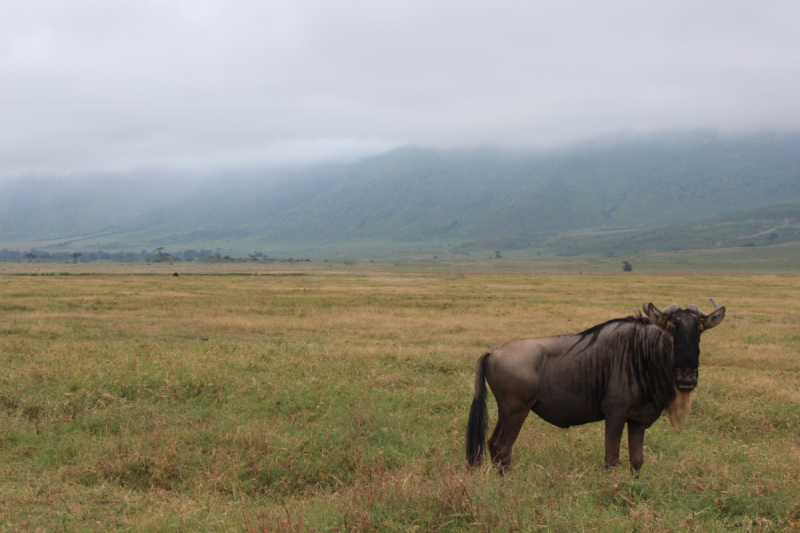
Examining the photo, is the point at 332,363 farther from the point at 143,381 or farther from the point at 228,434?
the point at 228,434

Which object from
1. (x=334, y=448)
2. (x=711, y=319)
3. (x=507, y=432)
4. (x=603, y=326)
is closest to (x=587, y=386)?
(x=603, y=326)

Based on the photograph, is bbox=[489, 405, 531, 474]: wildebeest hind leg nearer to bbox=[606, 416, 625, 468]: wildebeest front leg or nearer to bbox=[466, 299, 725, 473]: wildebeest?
bbox=[466, 299, 725, 473]: wildebeest

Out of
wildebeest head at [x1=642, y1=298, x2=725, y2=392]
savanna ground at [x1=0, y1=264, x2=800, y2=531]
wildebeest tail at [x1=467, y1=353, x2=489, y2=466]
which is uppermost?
wildebeest head at [x1=642, y1=298, x2=725, y2=392]

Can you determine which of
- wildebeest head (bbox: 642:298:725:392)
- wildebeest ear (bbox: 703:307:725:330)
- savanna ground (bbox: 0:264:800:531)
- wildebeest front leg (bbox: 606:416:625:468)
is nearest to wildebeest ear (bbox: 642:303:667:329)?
wildebeest head (bbox: 642:298:725:392)

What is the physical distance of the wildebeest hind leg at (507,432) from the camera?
7.05 metres

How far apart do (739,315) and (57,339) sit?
30.3 metres

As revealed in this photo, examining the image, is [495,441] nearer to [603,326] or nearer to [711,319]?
[603,326]

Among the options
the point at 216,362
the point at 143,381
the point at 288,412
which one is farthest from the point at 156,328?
the point at 288,412

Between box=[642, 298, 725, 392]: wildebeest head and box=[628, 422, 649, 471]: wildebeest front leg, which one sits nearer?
box=[642, 298, 725, 392]: wildebeest head

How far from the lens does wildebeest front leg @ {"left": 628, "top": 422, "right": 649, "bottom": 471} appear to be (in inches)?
278

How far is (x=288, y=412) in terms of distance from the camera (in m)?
10.2

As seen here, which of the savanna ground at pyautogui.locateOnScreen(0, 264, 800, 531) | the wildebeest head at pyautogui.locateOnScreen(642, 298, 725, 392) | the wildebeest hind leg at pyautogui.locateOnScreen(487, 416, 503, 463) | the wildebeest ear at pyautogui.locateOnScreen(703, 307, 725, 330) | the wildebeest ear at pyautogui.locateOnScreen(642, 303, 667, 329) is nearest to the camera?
the savanna ground at pyautogui.locateOnScreen(0, 264, 800, 531)

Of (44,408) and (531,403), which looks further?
(44,408)

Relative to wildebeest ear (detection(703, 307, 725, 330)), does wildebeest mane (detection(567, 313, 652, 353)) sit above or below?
below
